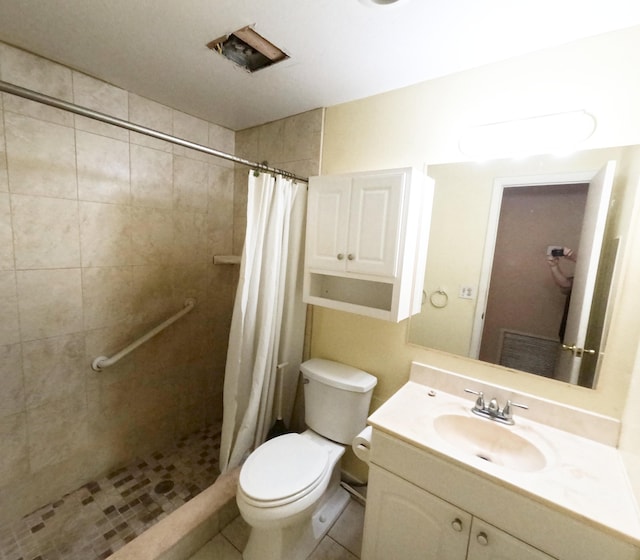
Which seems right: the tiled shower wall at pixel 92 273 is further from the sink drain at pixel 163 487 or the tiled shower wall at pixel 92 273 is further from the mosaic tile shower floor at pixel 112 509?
the sink drain at pixel 163 487

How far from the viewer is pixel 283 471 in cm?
123

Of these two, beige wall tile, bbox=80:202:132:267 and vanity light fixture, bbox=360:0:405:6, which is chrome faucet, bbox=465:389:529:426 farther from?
beige wall tile, bbox=80:202:132:267

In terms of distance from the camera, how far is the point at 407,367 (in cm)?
147

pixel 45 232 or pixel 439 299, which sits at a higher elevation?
pixel 45 232

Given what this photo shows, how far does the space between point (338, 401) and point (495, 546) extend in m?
0.76

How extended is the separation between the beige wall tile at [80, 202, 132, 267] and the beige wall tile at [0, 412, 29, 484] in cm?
79

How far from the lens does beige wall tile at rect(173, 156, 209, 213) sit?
72.6 inches

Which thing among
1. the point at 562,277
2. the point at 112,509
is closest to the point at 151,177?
the point at 112,509

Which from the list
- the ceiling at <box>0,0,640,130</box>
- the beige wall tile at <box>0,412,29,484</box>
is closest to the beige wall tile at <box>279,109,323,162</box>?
the ceiling at <box>0,0,640,130</box>

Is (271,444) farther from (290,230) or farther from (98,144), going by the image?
(98,144)

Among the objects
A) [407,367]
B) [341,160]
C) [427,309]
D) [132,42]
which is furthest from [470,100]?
[132,42]

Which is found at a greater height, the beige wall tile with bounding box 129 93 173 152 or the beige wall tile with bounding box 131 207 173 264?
the beige wall tile with bounding box 129 93 173 152

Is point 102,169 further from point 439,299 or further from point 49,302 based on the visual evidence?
point 439,299

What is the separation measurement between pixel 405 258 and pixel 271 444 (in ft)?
3.42
